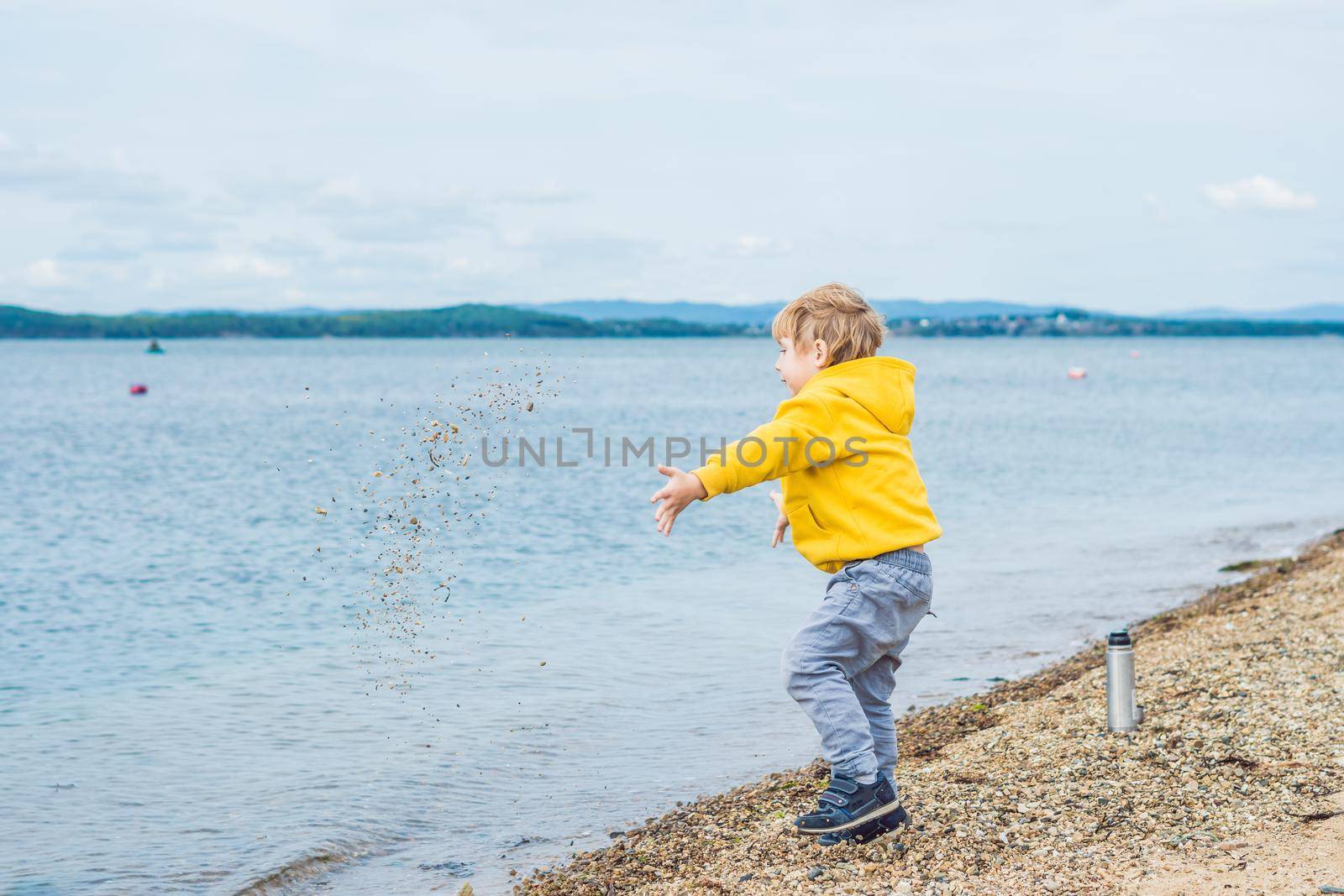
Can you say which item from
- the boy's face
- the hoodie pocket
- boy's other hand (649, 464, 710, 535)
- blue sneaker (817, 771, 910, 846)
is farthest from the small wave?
the boy's face

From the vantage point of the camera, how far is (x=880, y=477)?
5.21 m

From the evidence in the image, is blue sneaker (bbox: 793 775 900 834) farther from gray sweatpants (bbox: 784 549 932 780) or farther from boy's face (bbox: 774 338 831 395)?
boy's face (bbox: 774 338 831 395)

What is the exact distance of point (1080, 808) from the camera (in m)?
5.95

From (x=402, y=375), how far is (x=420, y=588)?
8631cm

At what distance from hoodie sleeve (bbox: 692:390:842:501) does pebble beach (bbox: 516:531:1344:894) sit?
1832mm

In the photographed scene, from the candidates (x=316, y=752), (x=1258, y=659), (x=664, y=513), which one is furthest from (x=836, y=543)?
(x=316, y=752)

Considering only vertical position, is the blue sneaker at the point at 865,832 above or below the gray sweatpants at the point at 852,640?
below

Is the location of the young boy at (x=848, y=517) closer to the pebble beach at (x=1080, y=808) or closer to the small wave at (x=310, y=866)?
the pebble beach at (x=1080, y=808)

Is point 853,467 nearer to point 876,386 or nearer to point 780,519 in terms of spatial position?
point 876,386

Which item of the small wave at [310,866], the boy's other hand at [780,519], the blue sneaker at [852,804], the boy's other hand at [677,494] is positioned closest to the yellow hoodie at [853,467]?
the boy's other hand at [780,519]

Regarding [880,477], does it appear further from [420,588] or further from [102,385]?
[102,385]

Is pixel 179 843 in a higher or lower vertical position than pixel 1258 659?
lower

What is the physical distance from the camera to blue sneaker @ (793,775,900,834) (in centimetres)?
547

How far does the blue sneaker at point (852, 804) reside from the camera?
5.47m
